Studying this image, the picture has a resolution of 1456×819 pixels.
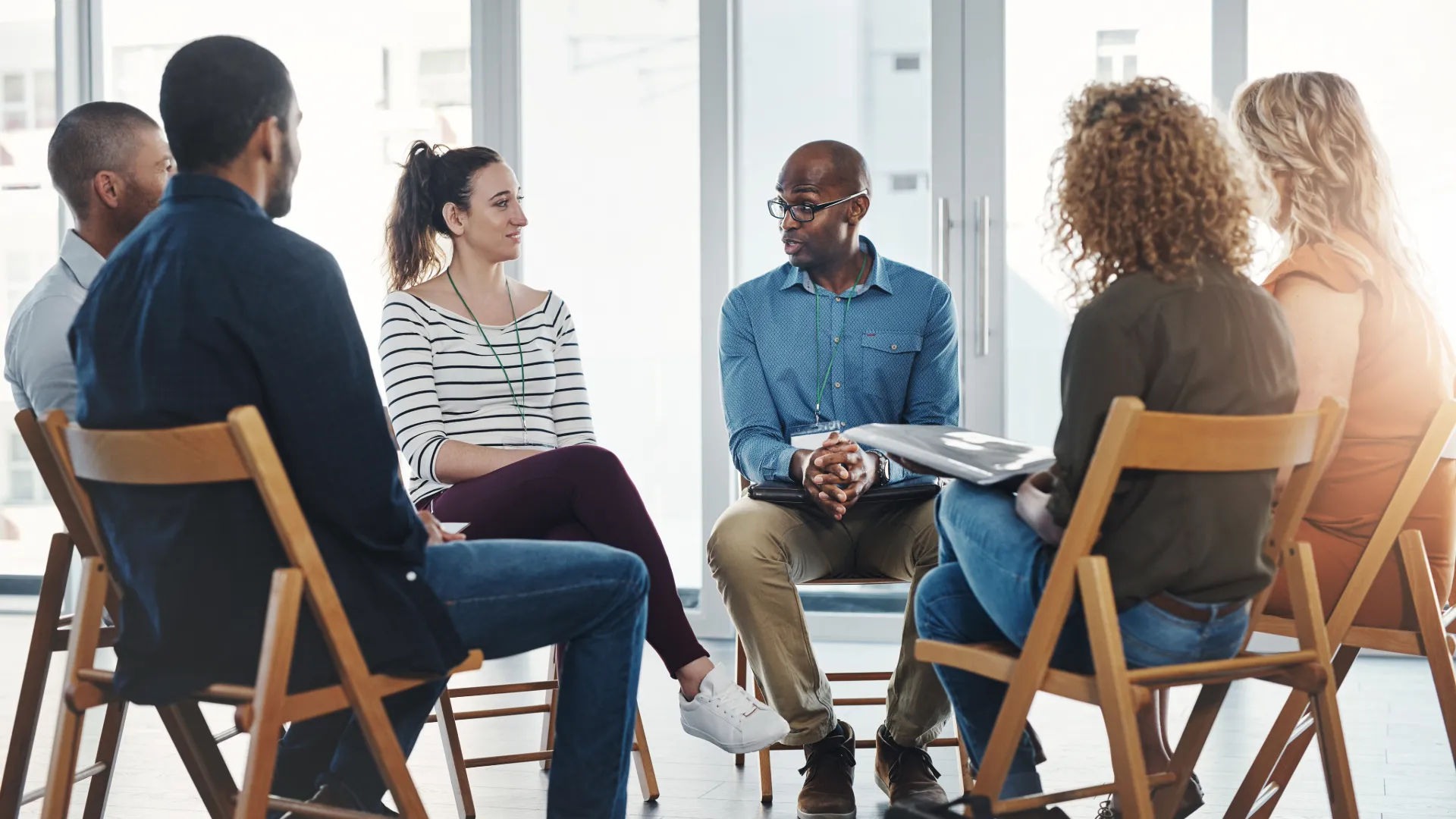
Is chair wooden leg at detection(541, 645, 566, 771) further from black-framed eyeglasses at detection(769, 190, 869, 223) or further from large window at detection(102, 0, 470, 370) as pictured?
large window at detection(102, 0, 470, 370)

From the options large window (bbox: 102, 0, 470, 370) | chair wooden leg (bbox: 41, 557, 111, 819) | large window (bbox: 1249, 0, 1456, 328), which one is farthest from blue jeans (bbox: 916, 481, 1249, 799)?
large window (bbox: 102, 0, 470, 370)

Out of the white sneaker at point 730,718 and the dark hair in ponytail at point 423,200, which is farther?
the dark hair in ponytail at point 423,200

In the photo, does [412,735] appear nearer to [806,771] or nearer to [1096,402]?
[806,771]

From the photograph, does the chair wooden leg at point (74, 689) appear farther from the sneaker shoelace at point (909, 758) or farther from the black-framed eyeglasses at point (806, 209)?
the black-framed eyeglasses at point (806, 209)

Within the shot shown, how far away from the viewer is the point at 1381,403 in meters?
Answer: 2.03

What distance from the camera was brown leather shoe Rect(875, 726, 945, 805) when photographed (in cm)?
241

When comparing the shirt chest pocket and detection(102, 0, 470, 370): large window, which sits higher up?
detection(102, 0, 470, 370): large window

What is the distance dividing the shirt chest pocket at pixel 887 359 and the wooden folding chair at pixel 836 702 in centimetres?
47

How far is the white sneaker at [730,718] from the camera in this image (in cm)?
212

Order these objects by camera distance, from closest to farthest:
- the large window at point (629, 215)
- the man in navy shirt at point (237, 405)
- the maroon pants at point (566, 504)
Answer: the man in navy shirt at point (237, 405), the maroon pants at point (566, 504), the large window at point (629, 215)

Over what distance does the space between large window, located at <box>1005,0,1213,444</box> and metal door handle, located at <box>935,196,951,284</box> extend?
0.20 metres

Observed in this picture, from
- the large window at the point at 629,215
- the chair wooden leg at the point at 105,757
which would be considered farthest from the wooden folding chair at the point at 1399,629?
the large window at the point at 629,215

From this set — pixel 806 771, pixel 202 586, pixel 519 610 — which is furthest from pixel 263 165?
pixel 806 771

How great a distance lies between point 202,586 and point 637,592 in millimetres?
616
